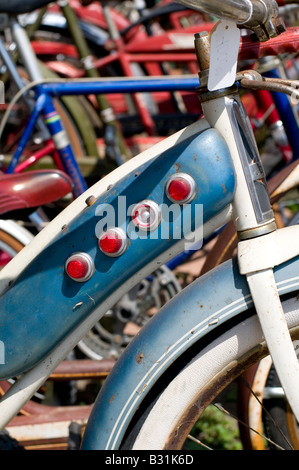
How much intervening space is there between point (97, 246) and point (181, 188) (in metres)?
0.19

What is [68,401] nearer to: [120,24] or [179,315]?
[179,315]

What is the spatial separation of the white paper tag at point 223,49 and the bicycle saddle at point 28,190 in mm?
722

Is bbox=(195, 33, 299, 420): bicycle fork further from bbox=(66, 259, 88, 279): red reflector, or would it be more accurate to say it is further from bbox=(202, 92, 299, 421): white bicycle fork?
bbox=(66, 259, 88, 279): red reflector

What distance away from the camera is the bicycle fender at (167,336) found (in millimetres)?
1041

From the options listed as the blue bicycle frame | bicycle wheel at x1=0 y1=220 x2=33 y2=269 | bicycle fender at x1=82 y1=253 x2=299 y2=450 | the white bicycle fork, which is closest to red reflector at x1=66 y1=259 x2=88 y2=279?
bicycle fender at x1=82 y1=253 x2=299 y2=450

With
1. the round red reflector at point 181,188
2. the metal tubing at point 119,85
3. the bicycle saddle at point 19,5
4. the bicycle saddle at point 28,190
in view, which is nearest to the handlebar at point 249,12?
the round red reflector at point 181,188

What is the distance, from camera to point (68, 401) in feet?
6.81

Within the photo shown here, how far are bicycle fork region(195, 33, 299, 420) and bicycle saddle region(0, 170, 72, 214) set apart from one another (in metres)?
0.64

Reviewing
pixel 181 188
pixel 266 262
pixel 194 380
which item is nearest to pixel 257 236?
pixel 266 262

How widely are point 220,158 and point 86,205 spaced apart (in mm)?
287

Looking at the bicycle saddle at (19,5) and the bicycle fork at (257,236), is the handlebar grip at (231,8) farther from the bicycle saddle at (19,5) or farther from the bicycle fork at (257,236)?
the bicycle saddle at (19,5)

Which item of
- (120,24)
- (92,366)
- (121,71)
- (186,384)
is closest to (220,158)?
(186,384)

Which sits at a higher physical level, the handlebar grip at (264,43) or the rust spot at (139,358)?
the handlebar grip at (264,43)

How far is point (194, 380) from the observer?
1.07m
